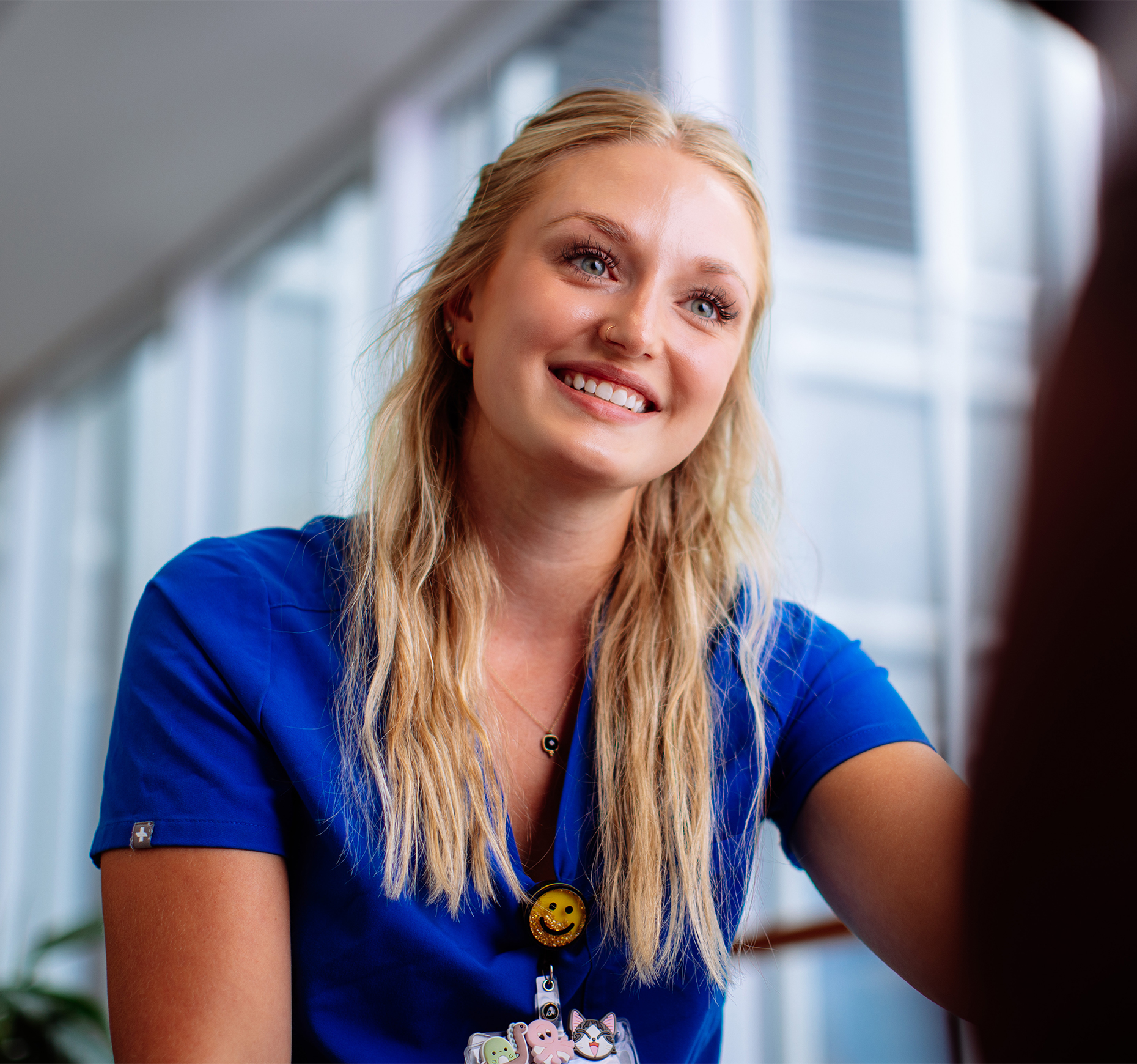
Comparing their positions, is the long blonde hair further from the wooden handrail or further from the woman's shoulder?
the wooden handrail

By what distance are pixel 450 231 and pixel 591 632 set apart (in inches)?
30.1

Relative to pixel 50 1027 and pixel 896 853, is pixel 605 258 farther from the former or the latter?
pixel 50 1027

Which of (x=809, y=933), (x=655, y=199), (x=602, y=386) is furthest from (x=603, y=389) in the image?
(x=809, y=933)

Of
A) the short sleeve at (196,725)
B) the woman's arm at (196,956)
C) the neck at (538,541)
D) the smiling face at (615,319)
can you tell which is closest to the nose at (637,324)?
the smiling face at (615,319)

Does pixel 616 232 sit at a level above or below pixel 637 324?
above

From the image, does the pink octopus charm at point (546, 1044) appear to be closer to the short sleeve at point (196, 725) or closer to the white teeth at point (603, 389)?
the short sleeve at point (196, 725)

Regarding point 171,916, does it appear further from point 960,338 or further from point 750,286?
point 960,338

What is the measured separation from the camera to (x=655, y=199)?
45.1 inches

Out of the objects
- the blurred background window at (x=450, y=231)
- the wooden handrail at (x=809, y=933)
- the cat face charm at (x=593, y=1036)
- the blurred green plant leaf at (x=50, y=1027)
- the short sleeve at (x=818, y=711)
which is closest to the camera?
the cat face charm at (x=593, y=1036)

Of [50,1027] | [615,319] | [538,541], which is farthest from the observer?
[50,1027]

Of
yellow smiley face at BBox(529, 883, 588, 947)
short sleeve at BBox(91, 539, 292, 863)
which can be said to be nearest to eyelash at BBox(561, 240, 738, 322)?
short sleeve at BBox(91, 539, 292, 863)

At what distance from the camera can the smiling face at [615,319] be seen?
3.68 ft

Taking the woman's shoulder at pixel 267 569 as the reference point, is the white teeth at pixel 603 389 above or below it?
above

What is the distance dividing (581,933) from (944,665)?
3.86ft
